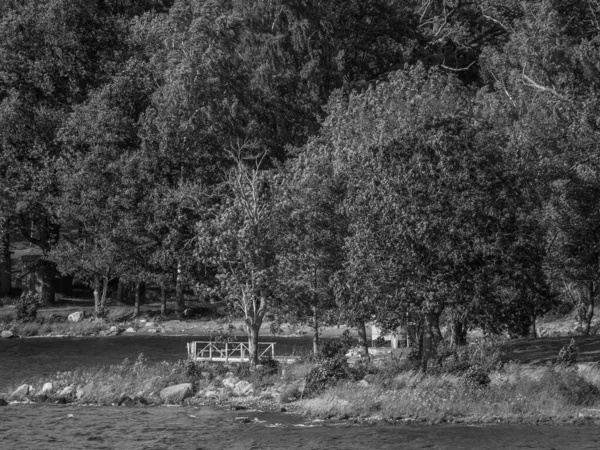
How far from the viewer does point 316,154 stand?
53.1 m

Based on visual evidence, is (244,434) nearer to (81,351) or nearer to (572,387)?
(572,387)

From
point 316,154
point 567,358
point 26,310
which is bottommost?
point 567,358

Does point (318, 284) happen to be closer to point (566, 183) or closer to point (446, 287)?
point (446, 287)

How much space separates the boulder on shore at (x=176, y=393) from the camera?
44.0 meters

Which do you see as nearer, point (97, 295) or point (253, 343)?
point (253, 343)

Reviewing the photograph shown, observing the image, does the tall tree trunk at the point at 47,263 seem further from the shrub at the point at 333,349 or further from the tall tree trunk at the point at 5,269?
the shrub at the point at 333,349

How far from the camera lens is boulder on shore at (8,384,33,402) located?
46.3m

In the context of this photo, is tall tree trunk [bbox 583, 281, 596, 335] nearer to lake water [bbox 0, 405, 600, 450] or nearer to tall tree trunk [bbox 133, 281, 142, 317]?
lake water [bbox 0, 405, 600, 450]

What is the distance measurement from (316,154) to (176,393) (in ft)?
51.5

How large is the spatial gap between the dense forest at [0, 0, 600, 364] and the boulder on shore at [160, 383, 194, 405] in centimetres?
511

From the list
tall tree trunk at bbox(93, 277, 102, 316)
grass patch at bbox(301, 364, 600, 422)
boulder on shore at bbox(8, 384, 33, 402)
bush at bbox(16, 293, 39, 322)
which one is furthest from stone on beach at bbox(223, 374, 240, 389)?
bush at bbox(16, 293, 39, 322)

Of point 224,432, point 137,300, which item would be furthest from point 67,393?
point 137,300

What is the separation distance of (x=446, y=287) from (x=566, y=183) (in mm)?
13254

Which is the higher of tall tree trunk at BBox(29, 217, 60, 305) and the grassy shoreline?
tall tree trunk at BBox(29, 217, 60, 305)
